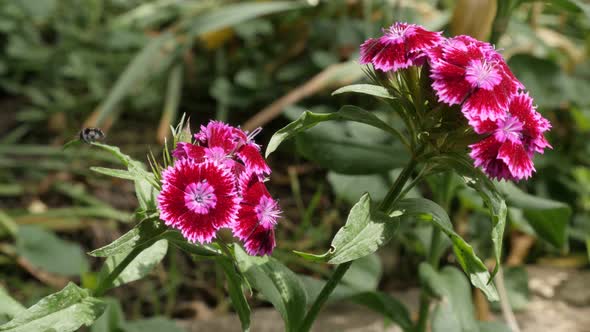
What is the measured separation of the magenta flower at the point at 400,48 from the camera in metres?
0.97

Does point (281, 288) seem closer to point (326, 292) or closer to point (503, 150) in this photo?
point (326, 292)

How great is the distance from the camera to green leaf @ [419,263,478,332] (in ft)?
4.75

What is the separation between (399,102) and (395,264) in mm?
1227

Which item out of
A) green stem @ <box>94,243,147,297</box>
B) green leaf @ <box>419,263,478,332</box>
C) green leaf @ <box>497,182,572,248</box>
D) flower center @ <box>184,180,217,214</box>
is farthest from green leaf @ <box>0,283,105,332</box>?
green leaf @ <box>497,182,572,248</box>

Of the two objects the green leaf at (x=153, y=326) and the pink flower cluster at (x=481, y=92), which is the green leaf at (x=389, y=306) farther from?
the pink flower cluster at (x=481, y=92)

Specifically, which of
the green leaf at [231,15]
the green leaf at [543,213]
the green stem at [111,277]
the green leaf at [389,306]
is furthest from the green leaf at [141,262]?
the green leaf at [231,15]

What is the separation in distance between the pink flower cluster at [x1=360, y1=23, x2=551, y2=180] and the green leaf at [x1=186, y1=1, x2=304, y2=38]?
1530 millimetres

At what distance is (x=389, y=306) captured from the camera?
148cm

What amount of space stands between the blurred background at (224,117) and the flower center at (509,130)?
58 cm

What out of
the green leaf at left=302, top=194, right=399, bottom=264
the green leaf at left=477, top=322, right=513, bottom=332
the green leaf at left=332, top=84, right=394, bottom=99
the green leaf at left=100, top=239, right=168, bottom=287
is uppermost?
the green leaf at left=332, top=84, right=394, bottom=99

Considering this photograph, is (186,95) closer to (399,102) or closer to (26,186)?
(26,186)

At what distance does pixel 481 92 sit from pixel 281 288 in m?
0.45

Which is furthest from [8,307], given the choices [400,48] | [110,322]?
[400,48]

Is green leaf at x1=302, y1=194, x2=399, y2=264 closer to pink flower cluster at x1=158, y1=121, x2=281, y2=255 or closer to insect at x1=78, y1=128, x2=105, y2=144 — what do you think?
pink flower cluster at x1=158, y1=121, x2=281, y2=255
